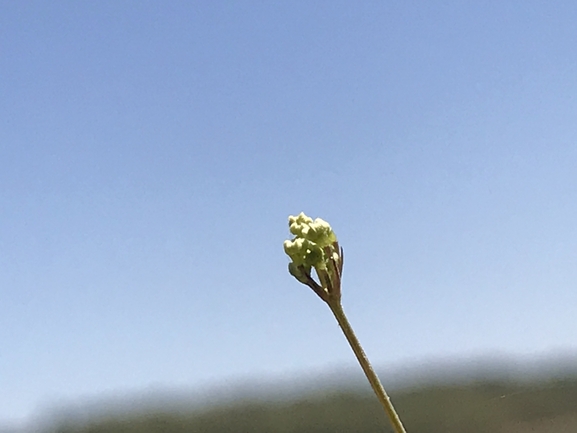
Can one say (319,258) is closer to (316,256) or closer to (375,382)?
(316,256)

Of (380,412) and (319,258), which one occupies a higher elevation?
(380,412)

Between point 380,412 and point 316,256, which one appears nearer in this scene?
point 316,256

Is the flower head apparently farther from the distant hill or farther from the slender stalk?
the distant hill

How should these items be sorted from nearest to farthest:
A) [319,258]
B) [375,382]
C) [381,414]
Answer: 1. [375,382]
2. [319,258]
3. [381,414]

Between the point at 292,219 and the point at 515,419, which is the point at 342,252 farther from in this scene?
the point at 515,419

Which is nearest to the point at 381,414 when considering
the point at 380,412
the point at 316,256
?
the point at 380,412

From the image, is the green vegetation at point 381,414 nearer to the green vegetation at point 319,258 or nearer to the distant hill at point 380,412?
the distant hill at point 380,412

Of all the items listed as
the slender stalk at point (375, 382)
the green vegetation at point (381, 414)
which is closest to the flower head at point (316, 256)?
the slender stalk at point (375, 382)
